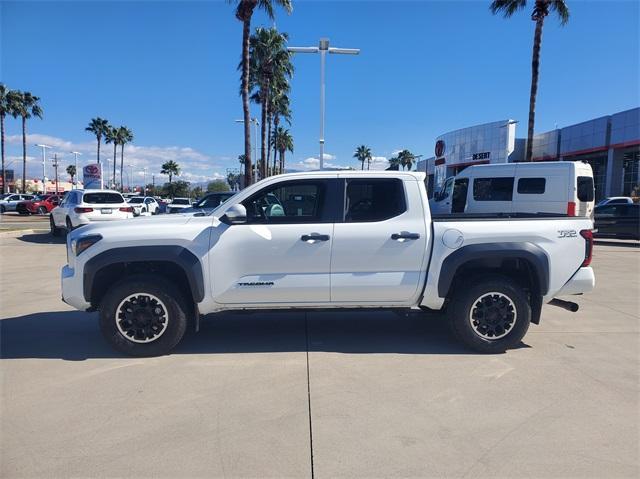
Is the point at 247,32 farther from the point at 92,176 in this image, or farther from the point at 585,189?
the point at 92,176

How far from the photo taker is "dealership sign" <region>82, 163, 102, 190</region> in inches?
1346

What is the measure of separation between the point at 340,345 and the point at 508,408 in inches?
76.6

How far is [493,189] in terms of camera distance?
1457 cm

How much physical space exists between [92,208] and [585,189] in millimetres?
14512

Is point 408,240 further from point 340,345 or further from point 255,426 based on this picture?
point 255,426

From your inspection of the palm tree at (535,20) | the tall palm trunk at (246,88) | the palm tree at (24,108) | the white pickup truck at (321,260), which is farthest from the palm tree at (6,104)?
the white pickup truck at (321,260)

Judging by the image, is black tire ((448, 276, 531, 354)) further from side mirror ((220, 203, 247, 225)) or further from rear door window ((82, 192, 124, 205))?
rear door window ((82, 192, 124, 205))

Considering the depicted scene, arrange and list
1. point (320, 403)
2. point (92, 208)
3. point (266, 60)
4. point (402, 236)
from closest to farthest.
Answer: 1. point (320, 403)
2. point (402, 236)
3. point (92, 208)
4. point (266, 60)

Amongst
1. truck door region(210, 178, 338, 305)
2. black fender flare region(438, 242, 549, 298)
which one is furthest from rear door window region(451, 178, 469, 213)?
truck door region(210, 178, 338, 305)

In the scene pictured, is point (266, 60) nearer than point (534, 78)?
No

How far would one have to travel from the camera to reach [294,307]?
189 inches

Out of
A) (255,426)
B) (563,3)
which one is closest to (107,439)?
(255,426)

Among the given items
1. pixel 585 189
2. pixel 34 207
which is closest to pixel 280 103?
pixel 34 207

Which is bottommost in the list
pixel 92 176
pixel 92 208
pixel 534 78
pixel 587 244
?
pixel 587 244
